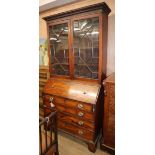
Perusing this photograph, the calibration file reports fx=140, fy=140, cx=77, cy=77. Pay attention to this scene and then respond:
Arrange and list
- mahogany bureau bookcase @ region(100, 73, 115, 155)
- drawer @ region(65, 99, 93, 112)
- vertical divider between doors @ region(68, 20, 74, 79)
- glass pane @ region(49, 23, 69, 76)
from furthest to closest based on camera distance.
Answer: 1. glass pane @ region(49, 23, 69, 76)
2. vertical divider between doors @ region(68, 20, 74, 79)
3. drawer @ region(65, 99, 93, 112)
4. mahogany bureau bookcase @ region(100, 73, 115, 155)

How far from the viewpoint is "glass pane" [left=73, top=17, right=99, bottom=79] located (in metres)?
1.98

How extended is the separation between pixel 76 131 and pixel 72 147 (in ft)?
0.75

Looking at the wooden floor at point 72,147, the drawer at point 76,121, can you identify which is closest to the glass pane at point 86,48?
the drawer at point 76,121

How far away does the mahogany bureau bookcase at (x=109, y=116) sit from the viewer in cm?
176

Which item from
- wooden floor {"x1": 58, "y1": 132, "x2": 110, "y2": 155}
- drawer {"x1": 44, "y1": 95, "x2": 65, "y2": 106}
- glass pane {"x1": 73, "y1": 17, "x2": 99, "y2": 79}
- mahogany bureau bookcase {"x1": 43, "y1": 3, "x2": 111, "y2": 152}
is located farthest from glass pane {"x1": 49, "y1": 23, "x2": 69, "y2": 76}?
wooden floor {"x1": 58, "y1": 132, "x2": 110, "y2": 155}

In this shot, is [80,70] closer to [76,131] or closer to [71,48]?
[71,48]

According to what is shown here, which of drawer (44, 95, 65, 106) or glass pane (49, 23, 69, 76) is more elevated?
glass pane (49, 23, 69, 76)

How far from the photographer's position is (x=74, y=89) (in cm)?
209

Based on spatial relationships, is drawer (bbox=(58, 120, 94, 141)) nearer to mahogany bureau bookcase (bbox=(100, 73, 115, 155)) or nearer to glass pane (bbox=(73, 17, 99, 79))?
mahogany bureau bookcase (bbox=(100, 73, 115, 155))

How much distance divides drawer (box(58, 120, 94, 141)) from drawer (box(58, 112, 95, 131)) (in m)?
0.06

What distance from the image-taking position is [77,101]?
6.52ft

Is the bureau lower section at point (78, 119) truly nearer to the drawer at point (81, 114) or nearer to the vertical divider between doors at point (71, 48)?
the drawer at point (81, 114)
